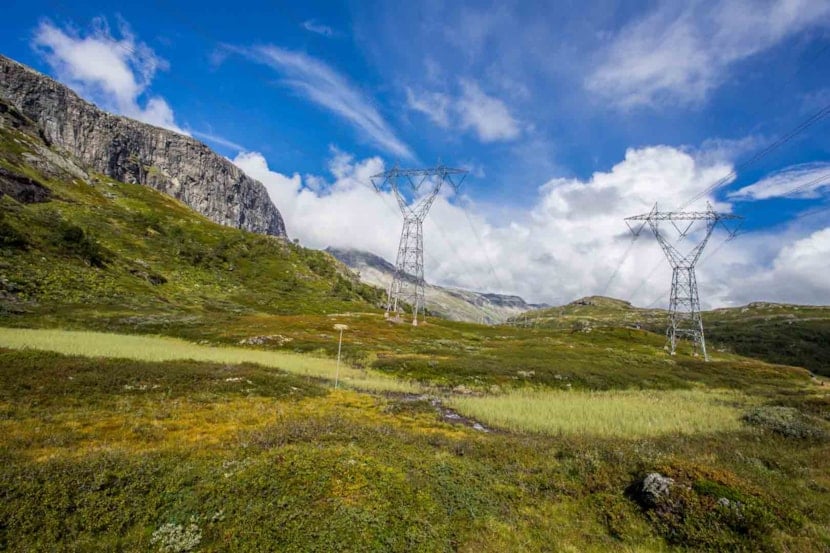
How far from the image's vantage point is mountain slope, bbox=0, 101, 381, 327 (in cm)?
6725

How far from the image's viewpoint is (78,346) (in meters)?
33.7

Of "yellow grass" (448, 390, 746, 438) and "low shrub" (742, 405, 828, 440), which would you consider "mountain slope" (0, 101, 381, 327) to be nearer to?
"yellow grass" (448, 390, 746, 438)

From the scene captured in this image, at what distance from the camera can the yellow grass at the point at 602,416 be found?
23.4 metres

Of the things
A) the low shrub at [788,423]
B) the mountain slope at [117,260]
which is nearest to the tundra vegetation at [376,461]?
the low shrub at [788,423]

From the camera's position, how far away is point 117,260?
99000 millimetres

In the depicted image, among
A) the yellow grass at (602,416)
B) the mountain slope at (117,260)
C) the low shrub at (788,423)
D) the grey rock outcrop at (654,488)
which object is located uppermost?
the mountain slope at (117,260)

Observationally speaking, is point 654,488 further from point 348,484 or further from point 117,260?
point 117,260

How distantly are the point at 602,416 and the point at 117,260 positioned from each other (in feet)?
378

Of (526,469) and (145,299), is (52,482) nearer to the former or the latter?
(526,469)

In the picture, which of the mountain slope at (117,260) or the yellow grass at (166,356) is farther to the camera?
the mountain slope at (117,260)

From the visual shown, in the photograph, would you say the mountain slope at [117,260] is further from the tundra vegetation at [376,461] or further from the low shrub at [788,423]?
the low shrub at [788,423]

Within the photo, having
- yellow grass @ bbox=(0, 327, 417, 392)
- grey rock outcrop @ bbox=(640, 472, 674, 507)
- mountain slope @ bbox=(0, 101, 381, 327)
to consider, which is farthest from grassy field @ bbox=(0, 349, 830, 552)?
mountain slope @ bbox=(0, 101, 381, 327)

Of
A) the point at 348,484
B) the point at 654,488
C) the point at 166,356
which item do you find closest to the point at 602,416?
the point at 654,488

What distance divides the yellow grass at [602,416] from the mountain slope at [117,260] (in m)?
58.0
